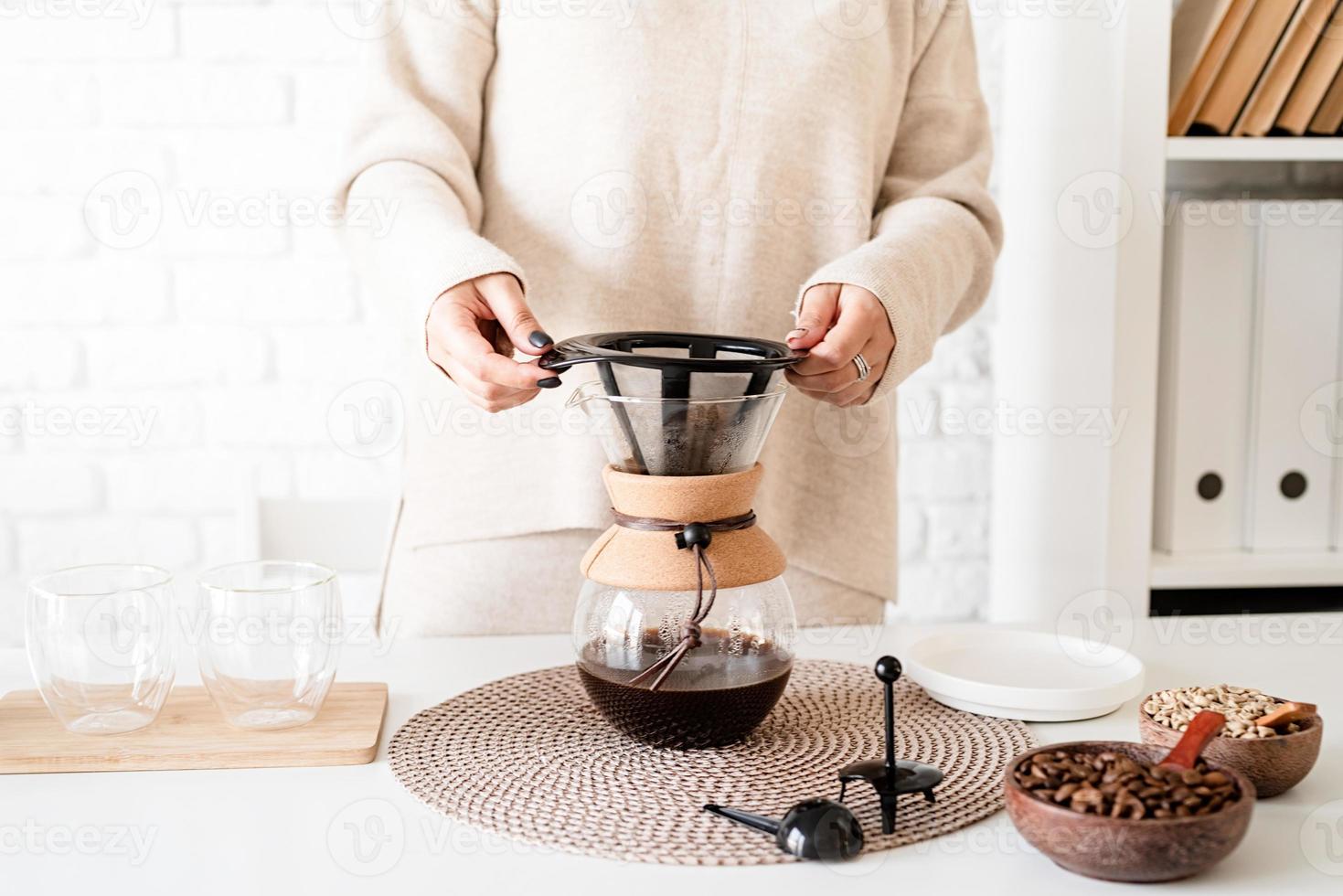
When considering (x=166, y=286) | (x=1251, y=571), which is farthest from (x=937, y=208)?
(x=166, y=286)

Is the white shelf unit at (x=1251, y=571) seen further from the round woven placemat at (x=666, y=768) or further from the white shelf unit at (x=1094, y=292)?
the round woven placemat at (x=666, y=768)

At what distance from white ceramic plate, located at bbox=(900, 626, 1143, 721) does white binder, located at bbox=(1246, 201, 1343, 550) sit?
62cm

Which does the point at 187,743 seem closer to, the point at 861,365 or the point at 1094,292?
the point at 861,365

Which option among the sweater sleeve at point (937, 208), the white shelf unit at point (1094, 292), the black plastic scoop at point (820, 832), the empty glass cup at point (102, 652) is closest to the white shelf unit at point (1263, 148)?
the white shelf unit at point (1094, 292)

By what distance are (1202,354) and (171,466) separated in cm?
130

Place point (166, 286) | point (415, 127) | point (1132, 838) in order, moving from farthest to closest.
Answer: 1. point (166, 286)
2. point (415, 127)
3. point (1132, 838)

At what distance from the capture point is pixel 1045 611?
1.56 metres

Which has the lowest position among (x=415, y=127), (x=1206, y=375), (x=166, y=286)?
(x=1206, y=375)

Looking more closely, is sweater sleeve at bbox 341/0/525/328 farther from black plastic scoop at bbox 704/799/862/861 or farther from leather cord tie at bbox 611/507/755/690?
black plastic scoop at bbox 704/799/862/861

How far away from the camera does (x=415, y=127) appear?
1072mm

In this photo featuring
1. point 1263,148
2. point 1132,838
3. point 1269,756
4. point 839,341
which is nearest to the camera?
point 1132,838

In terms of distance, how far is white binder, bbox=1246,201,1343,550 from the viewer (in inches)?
55.7

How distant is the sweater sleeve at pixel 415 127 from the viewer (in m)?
1.01

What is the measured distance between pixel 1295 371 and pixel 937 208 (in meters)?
0.60
